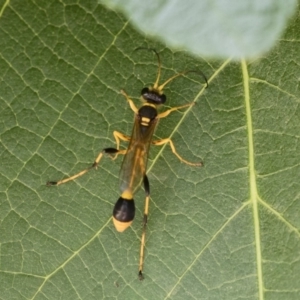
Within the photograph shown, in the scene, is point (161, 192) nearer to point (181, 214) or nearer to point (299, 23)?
point (181, 214)

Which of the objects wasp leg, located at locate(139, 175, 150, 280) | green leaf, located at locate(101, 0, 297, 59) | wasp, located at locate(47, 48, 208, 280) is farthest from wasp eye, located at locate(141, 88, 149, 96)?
wasp leg, located at locate(139, 175, 150, 280)

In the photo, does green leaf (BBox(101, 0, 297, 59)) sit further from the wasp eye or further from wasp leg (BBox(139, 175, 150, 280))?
wasp leg (BBox(139, 175, 150, 280))

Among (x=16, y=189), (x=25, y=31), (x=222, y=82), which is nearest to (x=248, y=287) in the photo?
(x=222, y=82)

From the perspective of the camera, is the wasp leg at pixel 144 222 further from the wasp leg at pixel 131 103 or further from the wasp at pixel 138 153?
the wasp leg at pixel 131 103

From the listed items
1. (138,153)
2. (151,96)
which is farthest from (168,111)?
(138,153)

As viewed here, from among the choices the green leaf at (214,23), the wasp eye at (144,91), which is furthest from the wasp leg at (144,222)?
the green leaf at (214,23)

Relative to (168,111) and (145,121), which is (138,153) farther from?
(168,111)
